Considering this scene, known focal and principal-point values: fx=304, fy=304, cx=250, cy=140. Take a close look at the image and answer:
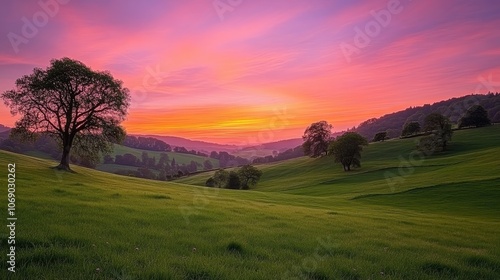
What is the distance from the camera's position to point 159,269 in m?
6.89

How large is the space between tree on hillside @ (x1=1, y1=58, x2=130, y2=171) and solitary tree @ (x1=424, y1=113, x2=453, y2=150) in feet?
334

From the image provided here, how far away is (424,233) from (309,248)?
9.56m

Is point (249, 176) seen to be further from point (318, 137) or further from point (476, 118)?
point (476, 118)

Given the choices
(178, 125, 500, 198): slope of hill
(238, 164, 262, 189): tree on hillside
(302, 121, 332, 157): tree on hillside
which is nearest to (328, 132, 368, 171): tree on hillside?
(178, 125, 500, 198): slope of hill

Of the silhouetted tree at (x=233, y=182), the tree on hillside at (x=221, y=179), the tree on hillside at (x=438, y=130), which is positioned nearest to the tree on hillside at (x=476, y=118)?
the tree on hillside at (x=438, y=130)

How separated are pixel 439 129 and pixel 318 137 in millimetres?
44041

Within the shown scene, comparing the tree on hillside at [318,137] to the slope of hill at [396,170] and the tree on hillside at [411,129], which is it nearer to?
the slope of hill at [396,170]

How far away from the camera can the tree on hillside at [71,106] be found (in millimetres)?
39344

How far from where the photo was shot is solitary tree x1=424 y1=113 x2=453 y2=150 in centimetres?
10338

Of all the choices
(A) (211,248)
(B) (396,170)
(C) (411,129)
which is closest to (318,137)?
(C) (411,129)

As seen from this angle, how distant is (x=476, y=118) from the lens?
131000mm

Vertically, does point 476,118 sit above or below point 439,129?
above

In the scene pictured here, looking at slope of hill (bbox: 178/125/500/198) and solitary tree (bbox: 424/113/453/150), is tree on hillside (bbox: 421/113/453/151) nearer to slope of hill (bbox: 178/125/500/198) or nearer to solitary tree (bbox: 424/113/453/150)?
solitary tree (bbox: 424/113/453/150)

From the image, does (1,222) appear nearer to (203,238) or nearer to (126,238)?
(126,238)
